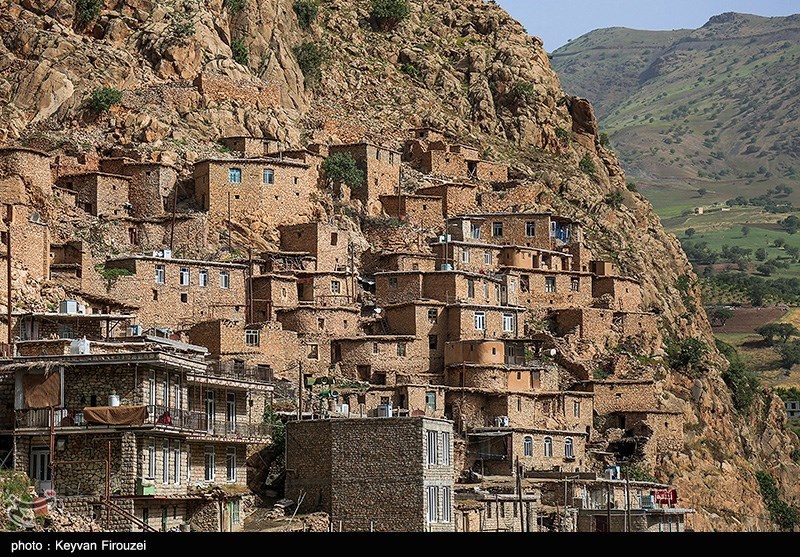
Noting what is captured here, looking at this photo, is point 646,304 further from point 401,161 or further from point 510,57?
point 510,57

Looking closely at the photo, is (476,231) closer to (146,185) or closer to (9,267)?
(146,185)

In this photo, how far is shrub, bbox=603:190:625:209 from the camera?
105250 mm

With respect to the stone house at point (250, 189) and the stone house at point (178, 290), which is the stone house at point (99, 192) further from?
the stone house at point (178, 290)

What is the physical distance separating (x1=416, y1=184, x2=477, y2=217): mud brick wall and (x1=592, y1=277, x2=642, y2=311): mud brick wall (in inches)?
324

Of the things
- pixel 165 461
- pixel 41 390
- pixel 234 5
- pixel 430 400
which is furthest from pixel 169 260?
A: pixel 234 5

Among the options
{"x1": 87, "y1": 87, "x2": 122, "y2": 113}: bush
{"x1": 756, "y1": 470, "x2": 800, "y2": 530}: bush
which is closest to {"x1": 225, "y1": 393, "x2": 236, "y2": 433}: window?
{"x1": 87, "y1": 87, "x2": 122, "y2": 113}: bush

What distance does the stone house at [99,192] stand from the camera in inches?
3189

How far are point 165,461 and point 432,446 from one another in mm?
9980

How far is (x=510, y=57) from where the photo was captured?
11131 cm

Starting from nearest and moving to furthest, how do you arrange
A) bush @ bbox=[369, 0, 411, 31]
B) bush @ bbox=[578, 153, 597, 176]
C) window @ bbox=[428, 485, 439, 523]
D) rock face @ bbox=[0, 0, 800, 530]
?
window @ bbox=[428, 485, 439, 523] < rock face @ bbox=[0, 0, 800, 530] < bush @ bbox=[578, 153, 597, 176] < bush @ bbox=[369, 0, 411, 31]

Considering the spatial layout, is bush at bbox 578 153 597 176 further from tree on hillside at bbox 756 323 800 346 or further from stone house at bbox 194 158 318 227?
tree on hillside at bbox 756 323 800 346

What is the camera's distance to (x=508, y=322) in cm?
8094

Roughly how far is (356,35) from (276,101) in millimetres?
15825
